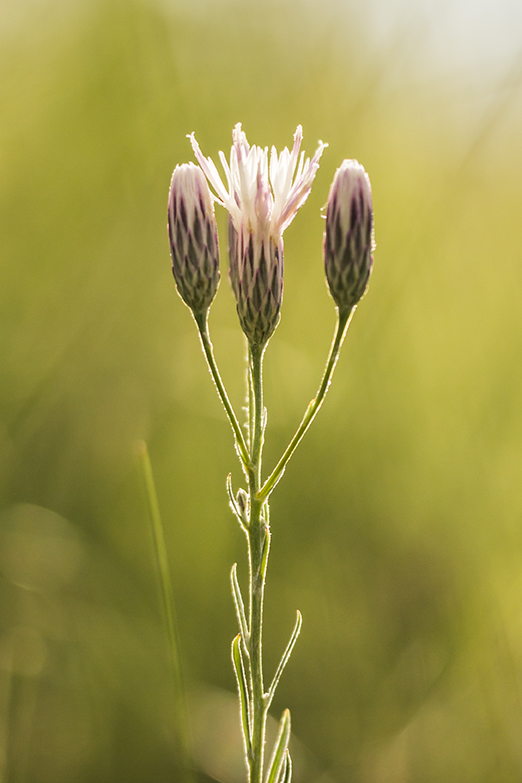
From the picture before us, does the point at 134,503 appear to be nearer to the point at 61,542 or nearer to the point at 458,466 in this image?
the point at 61,542

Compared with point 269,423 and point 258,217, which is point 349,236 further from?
point 269,423

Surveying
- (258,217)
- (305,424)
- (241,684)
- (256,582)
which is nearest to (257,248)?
(258,217)

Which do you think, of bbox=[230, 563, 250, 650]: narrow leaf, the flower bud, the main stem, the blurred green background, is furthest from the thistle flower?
the blurred green background

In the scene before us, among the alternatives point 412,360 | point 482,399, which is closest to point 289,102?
point 412,360

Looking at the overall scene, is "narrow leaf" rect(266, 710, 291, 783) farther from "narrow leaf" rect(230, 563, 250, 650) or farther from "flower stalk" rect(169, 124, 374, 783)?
"narrow leaf" rect(230, 563, 250, 650)

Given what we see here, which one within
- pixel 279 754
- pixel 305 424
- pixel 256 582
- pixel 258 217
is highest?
pixel 258 217

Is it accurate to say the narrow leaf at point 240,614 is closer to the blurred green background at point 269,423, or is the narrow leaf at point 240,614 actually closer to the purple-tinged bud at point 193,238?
the purple-tinged bud at point 193,238
